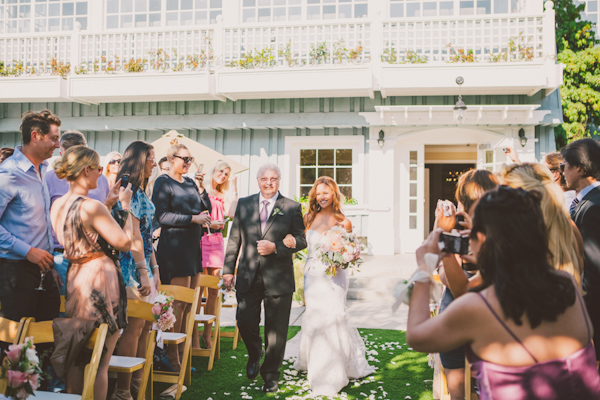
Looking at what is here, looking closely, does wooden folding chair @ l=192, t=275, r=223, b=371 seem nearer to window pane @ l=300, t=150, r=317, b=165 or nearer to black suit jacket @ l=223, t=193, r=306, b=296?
black suit jacket @ l=223, t=193, r=306, b=296

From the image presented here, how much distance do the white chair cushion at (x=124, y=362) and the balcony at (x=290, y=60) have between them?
8.09m

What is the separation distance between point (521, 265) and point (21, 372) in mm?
2320

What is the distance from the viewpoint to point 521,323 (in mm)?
1704

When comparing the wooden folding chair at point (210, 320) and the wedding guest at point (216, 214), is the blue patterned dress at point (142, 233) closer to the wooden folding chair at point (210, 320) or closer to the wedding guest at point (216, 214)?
the wooden folding chair at point (210, 320)

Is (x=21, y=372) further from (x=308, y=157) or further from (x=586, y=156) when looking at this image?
(x=308, y=157)

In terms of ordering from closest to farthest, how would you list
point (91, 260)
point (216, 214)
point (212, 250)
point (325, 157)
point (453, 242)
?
point (453, 242), point (91, 260), point (212, 250), point (216, 214), point (325, 157)

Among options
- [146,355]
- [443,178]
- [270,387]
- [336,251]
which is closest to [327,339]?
[270,387]

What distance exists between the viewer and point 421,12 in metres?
11.8

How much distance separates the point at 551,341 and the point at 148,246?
3.29 meters

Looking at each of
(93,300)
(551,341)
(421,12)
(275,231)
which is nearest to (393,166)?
(421,12)

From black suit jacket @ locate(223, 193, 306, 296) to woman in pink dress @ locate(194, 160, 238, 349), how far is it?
3.01 ft

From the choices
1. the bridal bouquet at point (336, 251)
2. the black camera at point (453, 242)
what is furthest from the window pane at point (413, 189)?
the black camera at point (453, 242)

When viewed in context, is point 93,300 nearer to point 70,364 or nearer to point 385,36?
point 70,364

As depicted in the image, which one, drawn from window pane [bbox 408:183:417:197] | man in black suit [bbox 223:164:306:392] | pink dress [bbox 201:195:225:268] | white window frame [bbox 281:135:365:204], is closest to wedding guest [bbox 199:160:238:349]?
pink dress [bbox 201:195:225:268]
